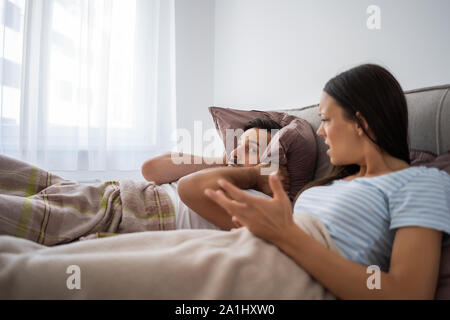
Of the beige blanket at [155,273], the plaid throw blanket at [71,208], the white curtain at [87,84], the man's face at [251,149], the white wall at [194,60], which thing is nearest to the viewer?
A: the beige blanket at [155,273]

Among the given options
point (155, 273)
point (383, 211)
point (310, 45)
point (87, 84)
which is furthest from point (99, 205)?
point (87, 84)

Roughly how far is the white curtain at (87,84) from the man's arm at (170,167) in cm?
108

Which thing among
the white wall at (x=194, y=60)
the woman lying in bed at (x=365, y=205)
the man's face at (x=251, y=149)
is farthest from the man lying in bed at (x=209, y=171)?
the white wall at (x=194, y=60)

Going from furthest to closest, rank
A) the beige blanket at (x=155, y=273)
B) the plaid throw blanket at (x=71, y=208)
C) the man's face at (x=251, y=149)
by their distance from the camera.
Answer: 1. the man's face at (x=251, y=149)
2. the plaid throw blanket at (x=71, y=208)
3. the beige blanket at (x=155, y=273)

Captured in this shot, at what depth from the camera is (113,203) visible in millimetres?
881

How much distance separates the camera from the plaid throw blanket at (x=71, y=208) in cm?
75

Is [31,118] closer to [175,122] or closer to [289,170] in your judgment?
[175,122]

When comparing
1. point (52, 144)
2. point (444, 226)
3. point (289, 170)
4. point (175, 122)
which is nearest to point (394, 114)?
point (444, 226)

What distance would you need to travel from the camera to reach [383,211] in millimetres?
566

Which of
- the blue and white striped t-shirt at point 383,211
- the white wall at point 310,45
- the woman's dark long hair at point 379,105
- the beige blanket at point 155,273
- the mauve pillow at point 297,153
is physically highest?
the white wall at point 310,45

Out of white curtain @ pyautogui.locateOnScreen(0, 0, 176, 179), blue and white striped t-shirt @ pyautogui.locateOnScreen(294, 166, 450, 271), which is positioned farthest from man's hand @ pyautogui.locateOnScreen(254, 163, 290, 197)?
white curtain @ pyautogui.locateOnScreen(0, 0, 176, 179)

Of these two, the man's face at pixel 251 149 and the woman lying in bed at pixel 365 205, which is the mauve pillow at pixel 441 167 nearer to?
the woman lying in bed at pixel 365 205

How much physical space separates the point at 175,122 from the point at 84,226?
5.68 ft

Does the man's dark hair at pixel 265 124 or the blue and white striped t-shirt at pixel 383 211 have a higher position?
the man's dark hair at pixel 265 124
